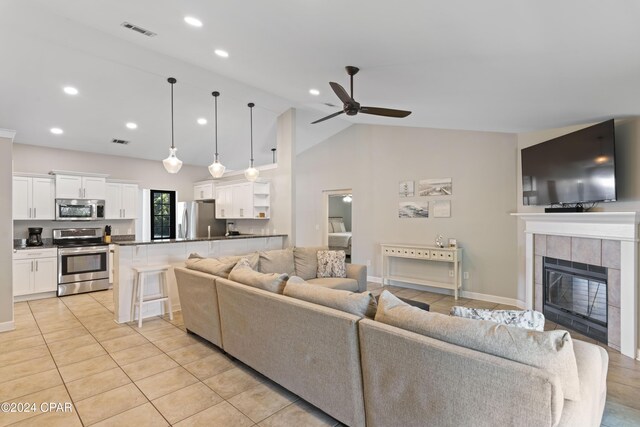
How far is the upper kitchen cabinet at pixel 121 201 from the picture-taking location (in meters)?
6.47

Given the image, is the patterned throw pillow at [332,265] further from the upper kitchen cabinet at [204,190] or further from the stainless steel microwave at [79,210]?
the stainless steel microwave at [79,210]

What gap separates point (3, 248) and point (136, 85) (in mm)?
2719

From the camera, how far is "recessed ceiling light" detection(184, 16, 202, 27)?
2.98 meters

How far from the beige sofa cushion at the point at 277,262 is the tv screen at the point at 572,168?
3.35 metres

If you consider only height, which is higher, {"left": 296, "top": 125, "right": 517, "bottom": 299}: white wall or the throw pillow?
{"left": 296, "top": 125, "right": 517, "bottom": 299}: white wall

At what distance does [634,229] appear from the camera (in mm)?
3150

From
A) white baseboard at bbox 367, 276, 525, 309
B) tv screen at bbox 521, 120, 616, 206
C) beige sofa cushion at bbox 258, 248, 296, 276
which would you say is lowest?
white baseboard at bbox 367, 276, 525, 309

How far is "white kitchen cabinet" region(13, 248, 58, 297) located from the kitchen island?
2.11 metres

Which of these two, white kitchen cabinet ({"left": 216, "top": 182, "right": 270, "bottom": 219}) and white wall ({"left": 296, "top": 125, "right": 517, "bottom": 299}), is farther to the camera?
white kitchen cabinet ({"left": 216, "top": 182, "right": 270, "bottom": 219})

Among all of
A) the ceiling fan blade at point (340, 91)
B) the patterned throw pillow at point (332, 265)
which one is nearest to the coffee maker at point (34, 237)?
the patterned throw pillow at point (332, 265)

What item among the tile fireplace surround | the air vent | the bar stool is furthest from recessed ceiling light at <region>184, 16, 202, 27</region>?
the tile fireplace surround

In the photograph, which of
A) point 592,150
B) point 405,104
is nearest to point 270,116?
point 405,104

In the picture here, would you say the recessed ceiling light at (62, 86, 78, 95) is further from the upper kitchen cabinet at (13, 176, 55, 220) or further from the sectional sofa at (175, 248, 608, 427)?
the sectional sofa at (175, 248, 608, 427)

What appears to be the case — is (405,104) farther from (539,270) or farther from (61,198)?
(61,198)
